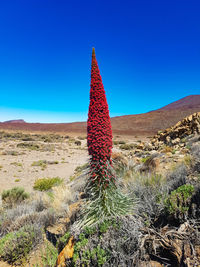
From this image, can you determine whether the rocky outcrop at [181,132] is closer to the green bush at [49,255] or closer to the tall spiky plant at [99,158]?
the tall spiky plant at [99,158]

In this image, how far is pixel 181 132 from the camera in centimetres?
935

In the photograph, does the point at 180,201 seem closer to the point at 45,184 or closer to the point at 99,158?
the point at 99,158

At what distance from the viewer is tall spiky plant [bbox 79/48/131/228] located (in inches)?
81.2

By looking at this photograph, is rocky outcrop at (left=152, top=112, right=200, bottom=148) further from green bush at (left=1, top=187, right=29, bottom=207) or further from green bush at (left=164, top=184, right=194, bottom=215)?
green bush at (left=1, top=187, right=29, bottom=207)

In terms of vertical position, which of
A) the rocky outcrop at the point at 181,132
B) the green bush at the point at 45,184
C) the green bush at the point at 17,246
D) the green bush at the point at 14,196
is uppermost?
the rocky outcrop at the point at 181,132

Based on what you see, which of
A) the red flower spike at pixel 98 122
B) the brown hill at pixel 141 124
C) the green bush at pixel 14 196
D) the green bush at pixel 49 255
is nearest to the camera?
the red flower spike at pixel 98 122

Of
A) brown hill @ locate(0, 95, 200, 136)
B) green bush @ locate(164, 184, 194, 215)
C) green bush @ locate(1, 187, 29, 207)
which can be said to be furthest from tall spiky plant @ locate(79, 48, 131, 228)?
brown hill @ locate(0, 95, 200, 136)

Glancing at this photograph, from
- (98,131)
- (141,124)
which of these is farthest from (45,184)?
(141,124)

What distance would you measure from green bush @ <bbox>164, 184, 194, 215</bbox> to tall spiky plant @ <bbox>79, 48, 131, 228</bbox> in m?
0.63

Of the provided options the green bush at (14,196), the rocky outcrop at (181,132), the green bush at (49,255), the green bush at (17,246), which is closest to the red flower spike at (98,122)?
the green bush at (49,255)

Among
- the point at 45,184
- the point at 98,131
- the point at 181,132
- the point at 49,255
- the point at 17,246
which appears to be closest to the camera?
the point at 98,131

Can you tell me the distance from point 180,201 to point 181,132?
26.9ft

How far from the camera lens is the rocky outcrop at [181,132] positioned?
8633 millimetres

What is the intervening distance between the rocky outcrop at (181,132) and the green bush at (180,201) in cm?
663
